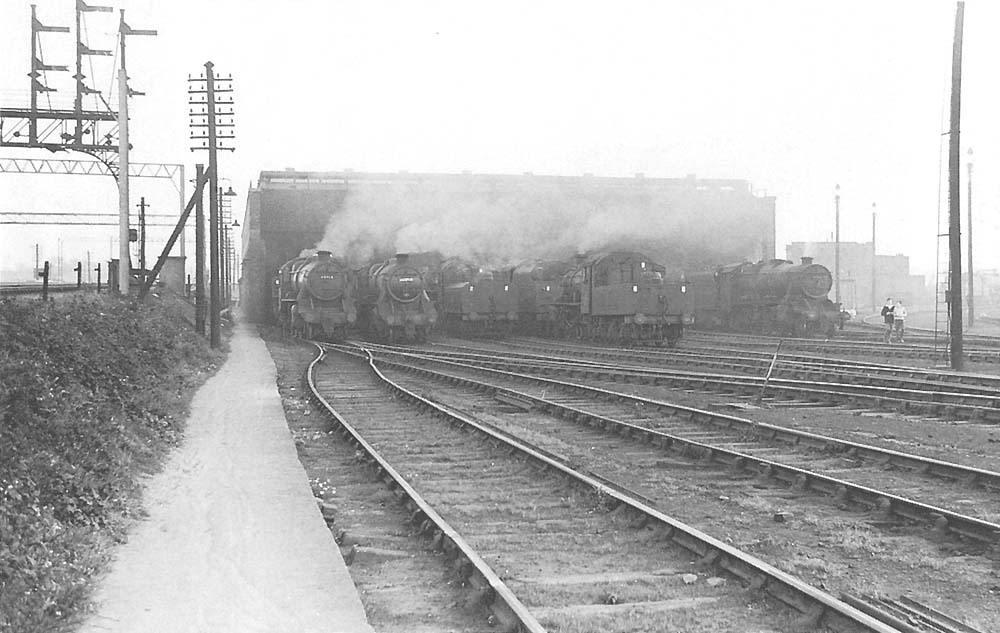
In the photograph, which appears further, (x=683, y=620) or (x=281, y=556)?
(x=281, y=556)

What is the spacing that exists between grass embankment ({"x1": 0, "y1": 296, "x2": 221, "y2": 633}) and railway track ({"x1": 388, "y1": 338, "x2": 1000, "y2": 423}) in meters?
8.29

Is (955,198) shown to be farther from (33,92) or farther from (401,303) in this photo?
(33,92)

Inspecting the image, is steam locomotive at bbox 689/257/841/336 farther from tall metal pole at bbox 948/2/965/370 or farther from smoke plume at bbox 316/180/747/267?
tall metal pole at bbox 948/2/965/370

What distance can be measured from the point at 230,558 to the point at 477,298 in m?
29.4

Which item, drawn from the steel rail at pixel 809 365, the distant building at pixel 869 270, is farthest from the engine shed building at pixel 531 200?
the distant building at pixel 869 270

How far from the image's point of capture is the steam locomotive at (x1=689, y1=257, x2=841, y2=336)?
33.0 metres

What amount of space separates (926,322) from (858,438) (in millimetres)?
41538

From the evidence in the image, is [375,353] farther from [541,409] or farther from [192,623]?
[192,623]

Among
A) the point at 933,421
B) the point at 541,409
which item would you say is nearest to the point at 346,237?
the point at 541,409

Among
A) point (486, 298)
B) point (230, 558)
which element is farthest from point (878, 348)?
point (230, 558)

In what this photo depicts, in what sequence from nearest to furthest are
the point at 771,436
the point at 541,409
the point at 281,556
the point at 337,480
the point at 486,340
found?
the point at 281,556
the point at 337,480
the point at 771,436
the point at 541,409
the point at 486,340

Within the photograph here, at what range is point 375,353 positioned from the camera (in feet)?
90.5

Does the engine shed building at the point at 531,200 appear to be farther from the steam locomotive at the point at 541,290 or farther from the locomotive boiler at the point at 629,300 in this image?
the locomotive boiler at the point at 629,300

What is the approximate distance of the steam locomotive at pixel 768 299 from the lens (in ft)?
108
